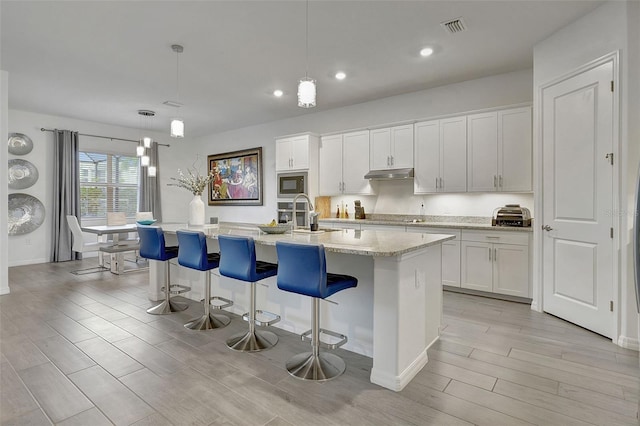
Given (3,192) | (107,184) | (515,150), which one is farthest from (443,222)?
(107,184)

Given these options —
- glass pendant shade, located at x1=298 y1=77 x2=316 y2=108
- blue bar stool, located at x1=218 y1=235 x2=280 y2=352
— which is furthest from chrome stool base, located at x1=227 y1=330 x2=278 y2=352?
glass pendant shade, located at x1=298 y1=77 x2=316 y2=108

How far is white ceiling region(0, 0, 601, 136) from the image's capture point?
9.80ft

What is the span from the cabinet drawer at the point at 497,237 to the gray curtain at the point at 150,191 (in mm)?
6839

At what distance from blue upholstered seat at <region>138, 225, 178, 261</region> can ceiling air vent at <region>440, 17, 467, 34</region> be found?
3.48 m

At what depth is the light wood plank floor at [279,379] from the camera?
1904mm

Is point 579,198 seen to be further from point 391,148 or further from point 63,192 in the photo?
point 63,192

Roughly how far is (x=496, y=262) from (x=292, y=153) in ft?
12.5

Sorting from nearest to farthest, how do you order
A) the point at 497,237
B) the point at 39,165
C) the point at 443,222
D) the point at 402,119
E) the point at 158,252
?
the point at 158,252 → the point at 497,237 → the point at 443,222 → the point at 402,119 → the point at 39,165

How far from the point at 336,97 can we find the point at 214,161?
13.7ft

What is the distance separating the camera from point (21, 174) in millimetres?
6227

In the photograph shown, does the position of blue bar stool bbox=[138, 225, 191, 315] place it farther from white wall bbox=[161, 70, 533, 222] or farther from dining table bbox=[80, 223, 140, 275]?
white wall bbox=[161, 70, 533, 222]

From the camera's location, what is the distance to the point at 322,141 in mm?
6066

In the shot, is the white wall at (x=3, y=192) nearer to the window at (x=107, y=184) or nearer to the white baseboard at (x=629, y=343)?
the window at (x=107, y=184)

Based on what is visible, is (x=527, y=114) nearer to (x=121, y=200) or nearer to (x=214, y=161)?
(x=214, y=161)
